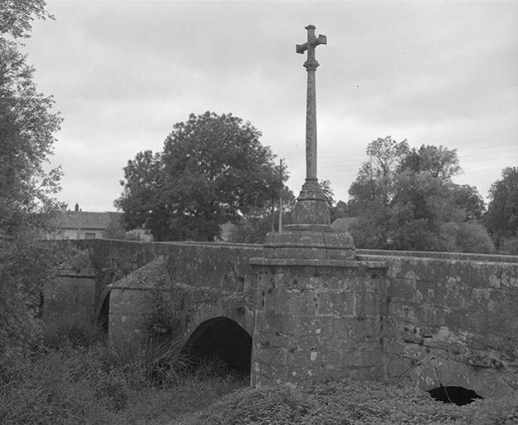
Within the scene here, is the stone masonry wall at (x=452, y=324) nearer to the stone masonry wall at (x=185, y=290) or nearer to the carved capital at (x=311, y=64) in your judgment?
the carved capital at (x=311, y=64)

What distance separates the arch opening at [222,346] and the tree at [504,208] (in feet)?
132

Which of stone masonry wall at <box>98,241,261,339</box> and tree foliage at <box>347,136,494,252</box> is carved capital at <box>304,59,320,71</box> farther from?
tree foliage at <box>347,136,494,252</box>

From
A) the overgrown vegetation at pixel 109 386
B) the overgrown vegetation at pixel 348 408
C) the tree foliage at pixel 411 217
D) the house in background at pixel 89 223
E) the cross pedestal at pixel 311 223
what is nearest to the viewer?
the overgrown vegetation at pixel 348 408

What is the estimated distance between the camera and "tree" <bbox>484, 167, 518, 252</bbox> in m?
50.4

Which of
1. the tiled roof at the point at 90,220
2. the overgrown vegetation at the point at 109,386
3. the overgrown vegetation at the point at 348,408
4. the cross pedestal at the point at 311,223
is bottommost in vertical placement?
the overgrown vegetation at the point at 109,386

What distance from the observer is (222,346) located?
12320mm

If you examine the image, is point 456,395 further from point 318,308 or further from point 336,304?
point 318,308

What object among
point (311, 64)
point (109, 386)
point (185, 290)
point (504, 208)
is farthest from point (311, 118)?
point (504, 208)

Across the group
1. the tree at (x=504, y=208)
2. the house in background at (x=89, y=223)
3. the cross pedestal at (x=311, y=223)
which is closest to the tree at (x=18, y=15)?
the cross pedestal at (x=311, y=223)

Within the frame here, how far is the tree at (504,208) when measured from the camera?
165 feet

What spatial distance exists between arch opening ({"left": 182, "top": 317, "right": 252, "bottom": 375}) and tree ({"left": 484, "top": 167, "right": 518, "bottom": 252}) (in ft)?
132

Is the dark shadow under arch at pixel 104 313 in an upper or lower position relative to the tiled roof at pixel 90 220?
lower

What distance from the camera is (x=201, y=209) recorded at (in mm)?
35750


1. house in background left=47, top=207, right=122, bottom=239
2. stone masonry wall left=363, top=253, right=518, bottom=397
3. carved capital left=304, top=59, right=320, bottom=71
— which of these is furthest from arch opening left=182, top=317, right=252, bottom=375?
house in background left=47, top=207, right=122, bottom=239
